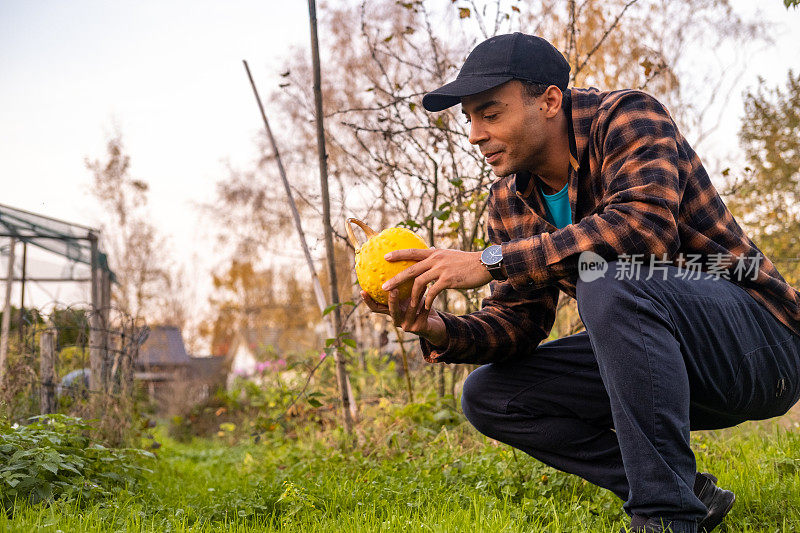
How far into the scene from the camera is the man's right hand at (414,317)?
2.13 m

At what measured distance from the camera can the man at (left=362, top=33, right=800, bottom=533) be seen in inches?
69.5

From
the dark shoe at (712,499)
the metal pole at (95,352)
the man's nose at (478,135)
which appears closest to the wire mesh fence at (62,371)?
the metal pole at (95,352)

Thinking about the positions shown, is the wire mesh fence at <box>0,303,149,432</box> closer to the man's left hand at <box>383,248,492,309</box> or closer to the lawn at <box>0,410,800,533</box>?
the lawn at <box>0,410,800,533</box>

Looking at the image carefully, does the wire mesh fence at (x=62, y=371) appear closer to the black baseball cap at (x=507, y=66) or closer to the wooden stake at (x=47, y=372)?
the wooden stake at (x=47, y=372)

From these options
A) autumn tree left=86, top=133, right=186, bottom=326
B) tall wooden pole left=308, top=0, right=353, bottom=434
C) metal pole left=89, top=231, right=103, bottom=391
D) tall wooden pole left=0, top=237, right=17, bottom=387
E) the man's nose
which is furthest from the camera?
autumn tree left=86, top=133, right=186, bottom=326

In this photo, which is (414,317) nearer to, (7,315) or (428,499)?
(428,499)

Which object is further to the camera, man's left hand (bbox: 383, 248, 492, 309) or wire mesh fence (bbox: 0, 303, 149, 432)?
wire mesh fence (bbox: 0, 303, 149, 432)

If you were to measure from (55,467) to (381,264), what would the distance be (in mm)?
1587

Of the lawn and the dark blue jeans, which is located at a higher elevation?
the dark blue jeans

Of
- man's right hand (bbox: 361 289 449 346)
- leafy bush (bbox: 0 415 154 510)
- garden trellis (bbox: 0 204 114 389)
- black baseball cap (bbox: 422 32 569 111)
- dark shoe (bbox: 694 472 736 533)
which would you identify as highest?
garden trellis (bbox: 0 204 114 389)

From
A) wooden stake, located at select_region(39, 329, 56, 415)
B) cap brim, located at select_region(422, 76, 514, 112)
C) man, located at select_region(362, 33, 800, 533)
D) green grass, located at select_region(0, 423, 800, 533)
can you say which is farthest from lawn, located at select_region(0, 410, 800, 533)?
wooden stake, located at select_region(39, 329, 56, 415)

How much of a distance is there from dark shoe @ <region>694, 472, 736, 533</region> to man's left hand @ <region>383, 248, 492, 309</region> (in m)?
0.97

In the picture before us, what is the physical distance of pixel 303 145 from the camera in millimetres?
13469

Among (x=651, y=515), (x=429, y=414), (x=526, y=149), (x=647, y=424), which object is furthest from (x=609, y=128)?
(x=429, y=414)
